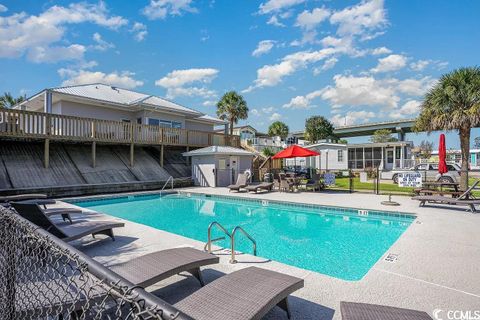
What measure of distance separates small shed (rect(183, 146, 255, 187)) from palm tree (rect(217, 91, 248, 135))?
11.1 m

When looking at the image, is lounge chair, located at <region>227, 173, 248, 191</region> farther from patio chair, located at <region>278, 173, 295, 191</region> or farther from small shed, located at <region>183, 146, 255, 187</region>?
small shed, located at <region>183, 146, 255, 187</region>

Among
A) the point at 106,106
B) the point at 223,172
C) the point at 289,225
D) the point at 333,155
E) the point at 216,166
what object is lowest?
the point at 289,225

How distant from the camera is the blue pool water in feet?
20.1

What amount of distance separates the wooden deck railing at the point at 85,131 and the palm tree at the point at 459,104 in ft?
48.2

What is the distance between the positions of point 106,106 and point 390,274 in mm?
19185

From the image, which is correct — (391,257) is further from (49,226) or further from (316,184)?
(316,184)

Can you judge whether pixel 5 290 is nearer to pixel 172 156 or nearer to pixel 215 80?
pixel 172 156

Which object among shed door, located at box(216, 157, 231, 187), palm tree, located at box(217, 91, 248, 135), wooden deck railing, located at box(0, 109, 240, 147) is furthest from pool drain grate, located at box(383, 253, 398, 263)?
palm tree, located at box(217, 91, 248, 135)

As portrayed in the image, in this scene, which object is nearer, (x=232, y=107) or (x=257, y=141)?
(x=232, y=107)

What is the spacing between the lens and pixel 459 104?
12500 mm

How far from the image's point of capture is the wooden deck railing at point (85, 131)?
13.5 meters

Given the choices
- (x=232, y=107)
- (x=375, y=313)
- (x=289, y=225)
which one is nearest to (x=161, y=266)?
(x=375, y=313)

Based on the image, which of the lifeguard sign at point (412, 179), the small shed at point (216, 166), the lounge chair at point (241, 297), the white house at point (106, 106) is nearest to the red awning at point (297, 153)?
the small shed at point (216, 166)

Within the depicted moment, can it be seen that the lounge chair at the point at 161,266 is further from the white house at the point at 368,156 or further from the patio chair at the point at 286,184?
the white house at the point at 368,156
